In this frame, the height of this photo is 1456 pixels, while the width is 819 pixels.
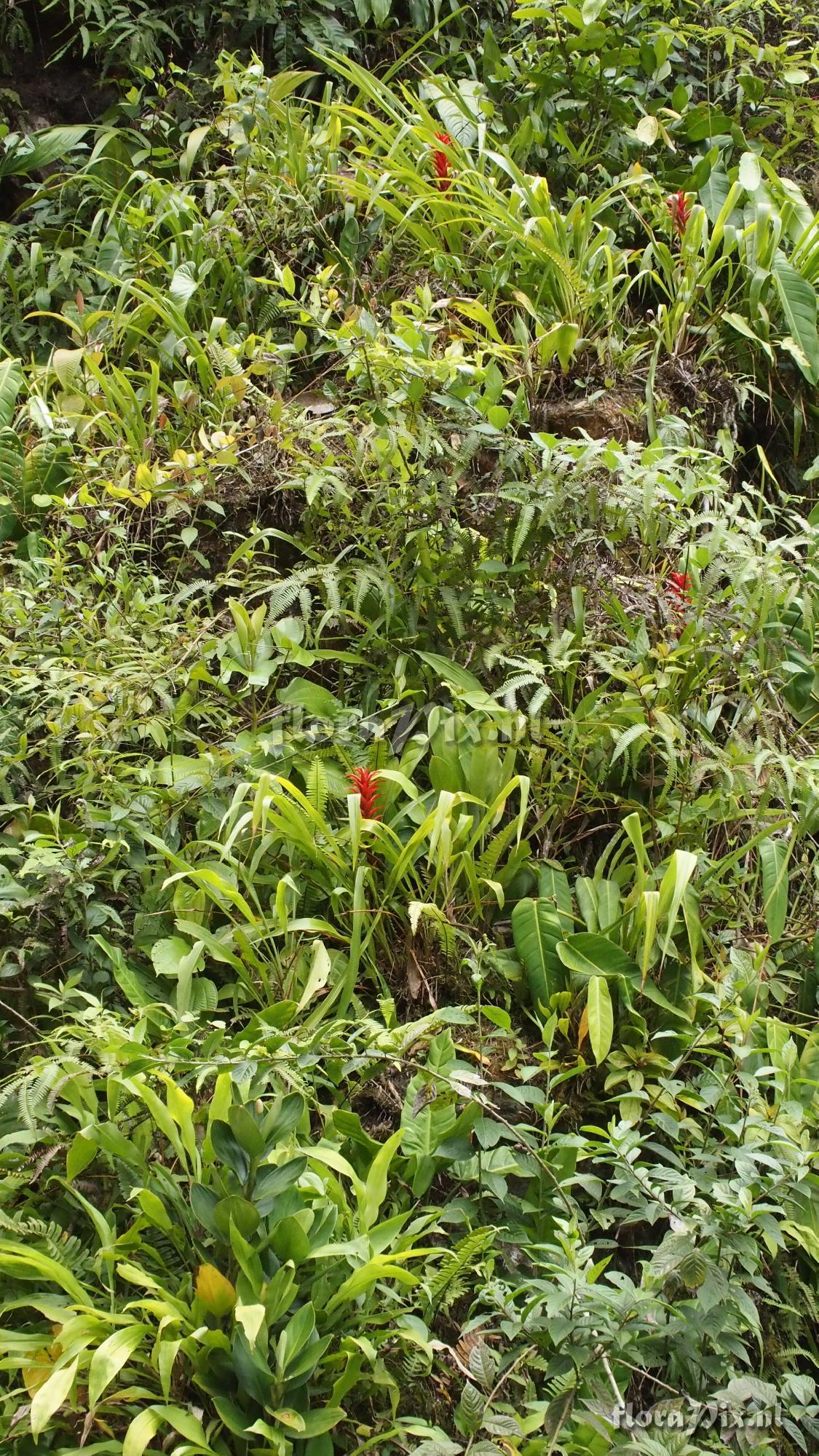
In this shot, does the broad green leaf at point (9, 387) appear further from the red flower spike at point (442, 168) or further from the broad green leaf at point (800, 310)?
the broad green leaf at point (800, 310)

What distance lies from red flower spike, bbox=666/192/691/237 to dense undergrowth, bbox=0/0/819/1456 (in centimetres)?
2

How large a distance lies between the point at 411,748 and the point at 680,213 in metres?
2.03

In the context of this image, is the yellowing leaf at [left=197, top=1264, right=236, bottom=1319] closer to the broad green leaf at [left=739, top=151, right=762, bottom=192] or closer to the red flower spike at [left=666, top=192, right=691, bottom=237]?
the red flower spike at [left=666, top=192, right=691, bottom=237]

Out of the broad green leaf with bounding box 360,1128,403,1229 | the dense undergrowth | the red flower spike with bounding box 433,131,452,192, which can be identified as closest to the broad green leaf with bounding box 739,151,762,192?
the dense undergrowth

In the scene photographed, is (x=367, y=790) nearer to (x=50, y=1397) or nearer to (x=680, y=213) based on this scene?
(x=50, y=1397)

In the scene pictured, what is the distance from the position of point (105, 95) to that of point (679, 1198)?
405 cm

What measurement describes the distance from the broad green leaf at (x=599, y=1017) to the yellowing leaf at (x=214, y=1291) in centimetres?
73

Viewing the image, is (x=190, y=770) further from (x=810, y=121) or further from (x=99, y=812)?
(x=810, y=121)

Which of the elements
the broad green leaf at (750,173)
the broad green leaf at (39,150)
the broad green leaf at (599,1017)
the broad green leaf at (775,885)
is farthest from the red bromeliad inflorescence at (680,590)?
the broad green leaf at (39,150)

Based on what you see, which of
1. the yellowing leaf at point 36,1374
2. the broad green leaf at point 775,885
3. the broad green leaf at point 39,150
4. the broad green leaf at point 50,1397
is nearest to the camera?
the broad green leaf at point 50,1397

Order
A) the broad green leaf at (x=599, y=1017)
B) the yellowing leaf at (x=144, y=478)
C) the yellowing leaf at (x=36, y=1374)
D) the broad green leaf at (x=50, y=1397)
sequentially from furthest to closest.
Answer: the yellowing leaf at (x=144, y=478) → the broad green leaf at (x=599, y=1017) → the yellowing leaf at (x=36, y=1374) → the broad green leaf at (x=50, y=1397)

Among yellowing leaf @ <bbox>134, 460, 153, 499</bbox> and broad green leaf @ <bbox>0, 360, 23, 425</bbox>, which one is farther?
broad green leaf @ <bbox>0, 360, 23, 425</bbox>

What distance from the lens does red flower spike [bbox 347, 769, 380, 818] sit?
6.99 ft

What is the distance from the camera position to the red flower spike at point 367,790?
2.13 meters
